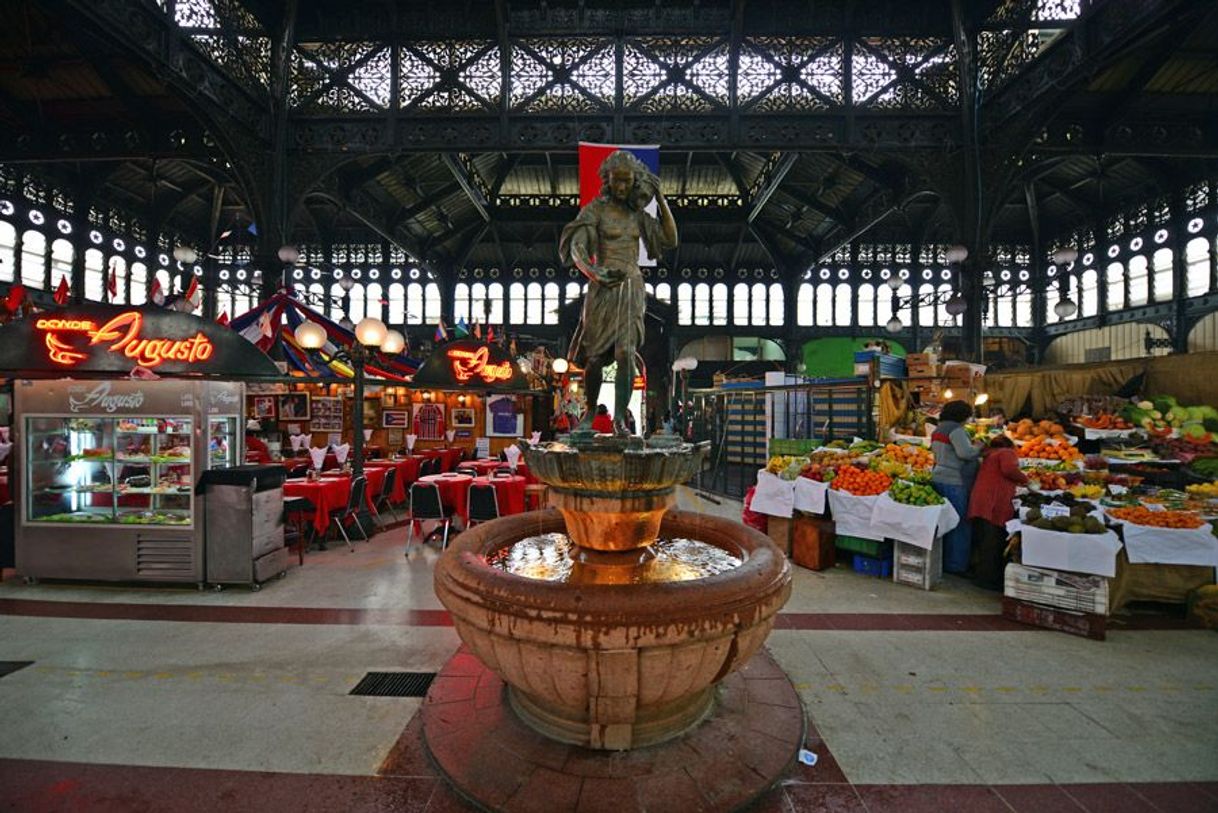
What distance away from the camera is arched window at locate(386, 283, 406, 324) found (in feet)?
71.2

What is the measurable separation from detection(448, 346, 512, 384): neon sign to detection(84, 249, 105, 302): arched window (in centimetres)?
1610

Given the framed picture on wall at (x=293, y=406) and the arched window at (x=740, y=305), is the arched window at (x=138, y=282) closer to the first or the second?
the framed picture on wall at (x=293, y=406)

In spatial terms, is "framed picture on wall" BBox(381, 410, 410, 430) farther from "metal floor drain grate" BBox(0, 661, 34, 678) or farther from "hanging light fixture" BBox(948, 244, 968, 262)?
"hanging light fixture" BBox(948, 244, 968, 262)

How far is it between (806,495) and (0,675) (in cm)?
688

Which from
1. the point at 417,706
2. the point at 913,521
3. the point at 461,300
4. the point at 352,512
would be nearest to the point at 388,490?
the point at 352,512

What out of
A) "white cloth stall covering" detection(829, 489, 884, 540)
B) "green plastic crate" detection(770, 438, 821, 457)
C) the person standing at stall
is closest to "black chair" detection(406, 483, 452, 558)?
"white cloth stall covering" detection(829, 489, 884, 540)

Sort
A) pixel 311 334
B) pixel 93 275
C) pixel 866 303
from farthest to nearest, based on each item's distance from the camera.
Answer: pixel 866 303
pixel 93 275
pixel 311 334

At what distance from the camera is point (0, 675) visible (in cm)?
322

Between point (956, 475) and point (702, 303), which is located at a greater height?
point (702, 303)

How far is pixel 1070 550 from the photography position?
3910 mm

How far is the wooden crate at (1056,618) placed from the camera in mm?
3826

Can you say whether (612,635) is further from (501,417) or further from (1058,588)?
(501,417)

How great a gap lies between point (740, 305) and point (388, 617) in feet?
67.1

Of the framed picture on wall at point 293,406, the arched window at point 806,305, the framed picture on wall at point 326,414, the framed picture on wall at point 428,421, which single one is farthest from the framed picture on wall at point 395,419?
the arched window at point 806,305
